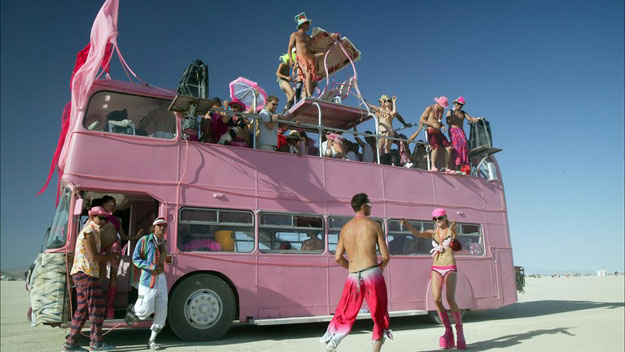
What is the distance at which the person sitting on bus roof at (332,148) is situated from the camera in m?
8.91

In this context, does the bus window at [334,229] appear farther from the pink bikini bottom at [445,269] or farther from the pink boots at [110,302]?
the pink boots at [110,302]

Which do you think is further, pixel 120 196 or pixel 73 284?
pixel 120 196

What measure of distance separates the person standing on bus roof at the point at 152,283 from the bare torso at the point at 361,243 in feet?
8.94

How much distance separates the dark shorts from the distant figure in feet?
11.4

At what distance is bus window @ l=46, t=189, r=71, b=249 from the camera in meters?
6.13

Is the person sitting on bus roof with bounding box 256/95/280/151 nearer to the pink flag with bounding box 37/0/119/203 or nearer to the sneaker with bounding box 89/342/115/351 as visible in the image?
the pink flag with bounding box 37/0/119/203

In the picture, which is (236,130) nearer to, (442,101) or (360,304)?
(360,304)

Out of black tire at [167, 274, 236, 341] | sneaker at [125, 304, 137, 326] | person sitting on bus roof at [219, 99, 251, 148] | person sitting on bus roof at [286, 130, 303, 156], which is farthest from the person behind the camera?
person sitting on bus roof at [286, 130, 303, 156]

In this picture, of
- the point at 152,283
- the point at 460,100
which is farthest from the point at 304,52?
the point at 152,283

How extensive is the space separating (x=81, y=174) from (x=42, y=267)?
1375 mm

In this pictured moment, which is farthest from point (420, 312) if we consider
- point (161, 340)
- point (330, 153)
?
point (161, 340)

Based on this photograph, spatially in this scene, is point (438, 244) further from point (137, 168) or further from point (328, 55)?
point (328, 55)

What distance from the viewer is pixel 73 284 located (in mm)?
5906

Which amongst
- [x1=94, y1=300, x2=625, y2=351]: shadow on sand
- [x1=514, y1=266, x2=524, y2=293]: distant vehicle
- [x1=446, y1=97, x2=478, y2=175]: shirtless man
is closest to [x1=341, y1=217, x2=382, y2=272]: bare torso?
[x1=94, y1=300, x2=625, y2=351]: shadow on sand
